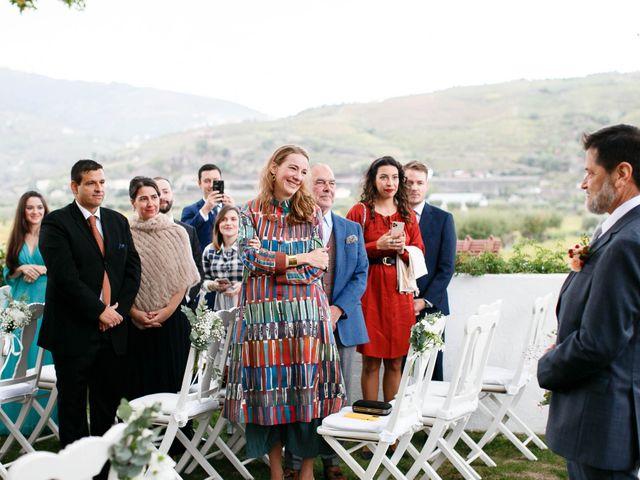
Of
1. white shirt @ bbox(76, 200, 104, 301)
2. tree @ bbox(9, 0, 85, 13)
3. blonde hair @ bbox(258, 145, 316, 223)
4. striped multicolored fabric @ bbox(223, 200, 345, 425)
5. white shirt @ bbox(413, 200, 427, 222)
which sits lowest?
striped multicolored fabric @ bbox(223, 200, 345, 425)

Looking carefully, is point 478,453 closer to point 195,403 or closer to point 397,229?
point 397,229

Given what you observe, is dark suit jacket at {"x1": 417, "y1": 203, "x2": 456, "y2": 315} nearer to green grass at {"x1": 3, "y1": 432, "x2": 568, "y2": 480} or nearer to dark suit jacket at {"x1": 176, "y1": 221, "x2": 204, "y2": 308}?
green grass at {"x1": 3, "y1": 432, "x2": 568, "y2": 480}

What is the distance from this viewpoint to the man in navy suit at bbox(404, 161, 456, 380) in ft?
20.3

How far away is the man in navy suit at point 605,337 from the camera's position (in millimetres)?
2768

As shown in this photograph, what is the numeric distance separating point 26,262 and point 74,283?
1.96 metres

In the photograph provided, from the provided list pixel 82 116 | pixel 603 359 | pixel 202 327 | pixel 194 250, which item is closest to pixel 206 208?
pixel 194 250

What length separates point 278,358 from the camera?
466 cm

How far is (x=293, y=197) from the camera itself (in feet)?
15.7

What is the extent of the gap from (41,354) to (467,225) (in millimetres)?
29667

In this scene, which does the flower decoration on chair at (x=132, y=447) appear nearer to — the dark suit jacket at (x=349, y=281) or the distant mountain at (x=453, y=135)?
the dark suit jacket at (x=349, y=281)

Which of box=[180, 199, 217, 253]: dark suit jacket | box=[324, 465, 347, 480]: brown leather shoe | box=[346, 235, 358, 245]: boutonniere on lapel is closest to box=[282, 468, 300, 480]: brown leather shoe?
box=[324, 465, 347, 480]: brown leather shoe

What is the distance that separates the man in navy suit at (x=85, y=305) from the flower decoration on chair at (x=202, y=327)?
0.62 m

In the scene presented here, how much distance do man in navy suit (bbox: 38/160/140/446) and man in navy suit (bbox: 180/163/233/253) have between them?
1791 millimetres

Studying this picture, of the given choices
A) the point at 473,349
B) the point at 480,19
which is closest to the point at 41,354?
the point at 473,349
